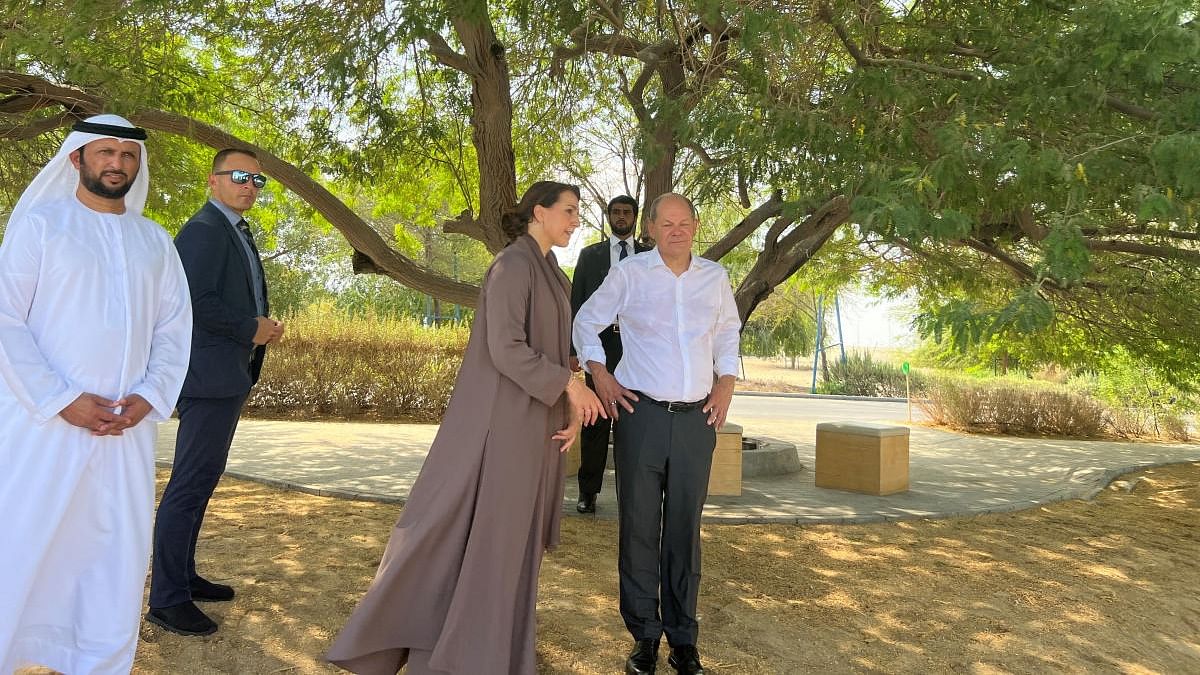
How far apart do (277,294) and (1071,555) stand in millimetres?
32115

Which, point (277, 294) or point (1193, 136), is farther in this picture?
point (277, 294)

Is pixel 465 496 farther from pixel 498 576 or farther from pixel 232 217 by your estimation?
pixel 232 217

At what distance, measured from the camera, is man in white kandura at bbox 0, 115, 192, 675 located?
2.84m

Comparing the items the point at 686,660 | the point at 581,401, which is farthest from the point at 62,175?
the point at 686,660

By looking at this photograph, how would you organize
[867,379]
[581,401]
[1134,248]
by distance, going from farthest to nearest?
[867,379], [1134,248], [581,401]

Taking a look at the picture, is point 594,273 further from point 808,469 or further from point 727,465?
point 808,469

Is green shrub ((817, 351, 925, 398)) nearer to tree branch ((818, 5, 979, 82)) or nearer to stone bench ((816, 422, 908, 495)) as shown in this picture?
stone bench ((816, 422, 908, 495))

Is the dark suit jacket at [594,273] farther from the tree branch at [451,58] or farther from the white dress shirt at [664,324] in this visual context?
the tree branch at [451,58]

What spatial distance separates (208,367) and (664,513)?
2095mm

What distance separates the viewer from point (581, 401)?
3309mm

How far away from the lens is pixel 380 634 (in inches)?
124

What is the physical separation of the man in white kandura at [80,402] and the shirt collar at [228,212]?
28.9 inches

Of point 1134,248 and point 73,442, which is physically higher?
point 1134,248

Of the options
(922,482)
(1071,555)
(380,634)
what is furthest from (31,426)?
(922,482)
